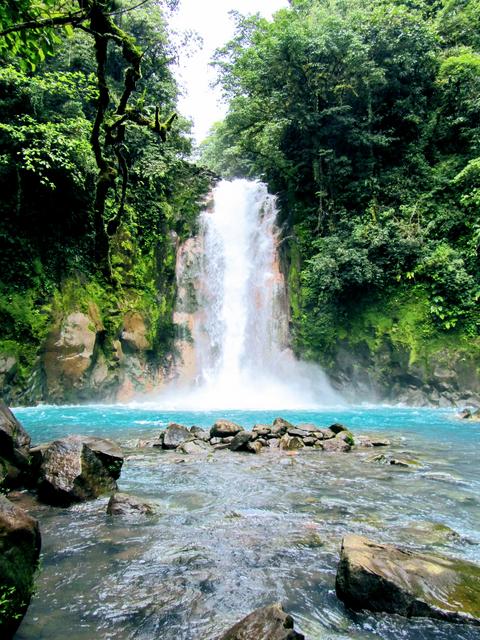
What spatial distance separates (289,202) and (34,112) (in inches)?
446

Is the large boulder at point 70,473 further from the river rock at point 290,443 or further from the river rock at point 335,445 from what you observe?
the river rock at point 335,445

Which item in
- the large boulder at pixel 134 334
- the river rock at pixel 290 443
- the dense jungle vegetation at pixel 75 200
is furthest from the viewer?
the large boulder at pixel 134 334

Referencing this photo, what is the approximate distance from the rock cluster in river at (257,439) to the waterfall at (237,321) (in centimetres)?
790

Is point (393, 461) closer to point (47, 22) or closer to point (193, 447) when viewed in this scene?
point (193, 447)

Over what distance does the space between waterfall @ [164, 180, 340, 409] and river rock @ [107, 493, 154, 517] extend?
12.1 meters

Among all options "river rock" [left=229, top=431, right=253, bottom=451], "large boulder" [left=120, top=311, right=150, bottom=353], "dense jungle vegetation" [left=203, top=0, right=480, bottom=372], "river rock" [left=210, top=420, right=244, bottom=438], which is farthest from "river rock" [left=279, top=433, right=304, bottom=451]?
"large boulder" [left=120, top=311, right=150, bottom=353]

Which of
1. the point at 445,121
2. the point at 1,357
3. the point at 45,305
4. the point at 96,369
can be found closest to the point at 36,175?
the point at 45,305

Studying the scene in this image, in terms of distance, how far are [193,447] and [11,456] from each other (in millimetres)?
3437

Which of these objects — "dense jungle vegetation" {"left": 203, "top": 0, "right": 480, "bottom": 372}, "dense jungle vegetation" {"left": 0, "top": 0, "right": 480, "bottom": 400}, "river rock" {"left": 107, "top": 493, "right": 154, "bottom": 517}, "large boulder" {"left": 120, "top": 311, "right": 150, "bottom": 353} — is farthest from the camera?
"large boulder" {"left": 120, "top": 311, "right": 150, "bottom": 353}

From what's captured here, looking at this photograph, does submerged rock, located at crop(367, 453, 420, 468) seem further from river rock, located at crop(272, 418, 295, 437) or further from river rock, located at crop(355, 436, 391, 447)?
river rock, located at crop(272, 418, 295, 437)

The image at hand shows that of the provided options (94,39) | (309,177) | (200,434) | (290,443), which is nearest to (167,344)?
(200,434)

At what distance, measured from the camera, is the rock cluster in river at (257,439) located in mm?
8062

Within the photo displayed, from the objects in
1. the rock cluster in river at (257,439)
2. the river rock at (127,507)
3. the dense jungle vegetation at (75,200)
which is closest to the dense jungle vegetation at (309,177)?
the dense jungle vegetation at (75,200)

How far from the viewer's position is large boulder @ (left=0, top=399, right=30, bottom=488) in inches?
197
